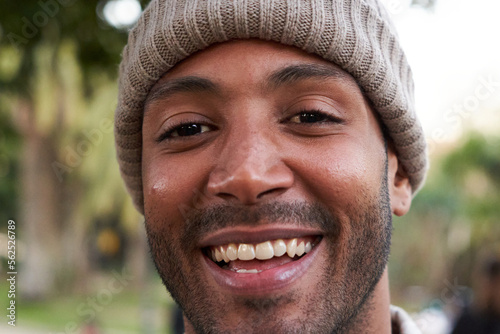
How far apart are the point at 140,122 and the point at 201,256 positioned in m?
0.75

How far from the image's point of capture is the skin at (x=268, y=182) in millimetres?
1759

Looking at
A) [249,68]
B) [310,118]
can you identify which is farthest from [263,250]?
[249,68]

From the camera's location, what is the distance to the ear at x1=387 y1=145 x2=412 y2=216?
2.29 meters

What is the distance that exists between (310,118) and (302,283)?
1.95 ft

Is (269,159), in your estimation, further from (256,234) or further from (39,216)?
(39,216)

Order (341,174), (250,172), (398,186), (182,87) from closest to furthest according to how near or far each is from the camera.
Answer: (250,172) < (341,174) < (182,87) < (398,186)

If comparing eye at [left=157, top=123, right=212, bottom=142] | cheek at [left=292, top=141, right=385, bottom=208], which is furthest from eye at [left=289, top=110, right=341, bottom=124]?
eye at [left=157, top=123, right=212, bottom=142]

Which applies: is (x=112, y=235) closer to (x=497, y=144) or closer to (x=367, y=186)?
(x=497, y=144)

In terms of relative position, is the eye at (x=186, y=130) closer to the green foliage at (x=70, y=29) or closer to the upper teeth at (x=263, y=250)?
the upper teeth at (x=263, y=250)

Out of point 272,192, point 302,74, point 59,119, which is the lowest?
point 59,119

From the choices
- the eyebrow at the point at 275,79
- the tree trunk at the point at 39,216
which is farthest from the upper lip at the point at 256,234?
the tree trunk at the point at 39,216

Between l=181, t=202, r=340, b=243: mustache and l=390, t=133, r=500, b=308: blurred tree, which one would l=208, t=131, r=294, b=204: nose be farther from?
l=390, t=133, r=500, b=308: blurred tree

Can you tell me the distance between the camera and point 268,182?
1729 mm

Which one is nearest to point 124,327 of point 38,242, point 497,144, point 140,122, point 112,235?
point 38,242
